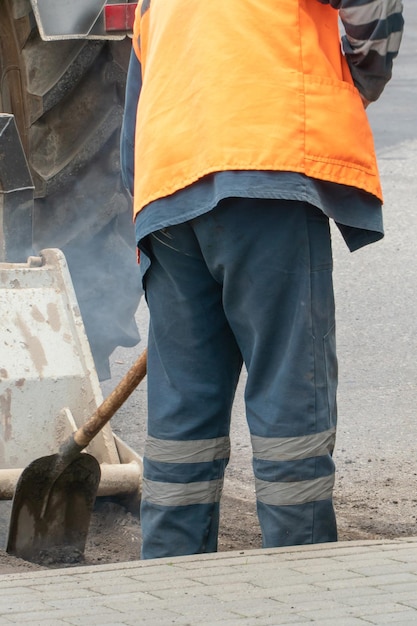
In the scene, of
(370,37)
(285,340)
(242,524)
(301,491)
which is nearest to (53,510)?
(242,524)

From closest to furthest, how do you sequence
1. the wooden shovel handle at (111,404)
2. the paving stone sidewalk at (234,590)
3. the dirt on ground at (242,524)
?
the paving stone sidewalk at (234,590) → the wooden shovel handle at (111,404) → the dirt on ground at (242,524)

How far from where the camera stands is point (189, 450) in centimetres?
287

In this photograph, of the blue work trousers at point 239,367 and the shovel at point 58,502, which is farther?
the shovel at point 58,502

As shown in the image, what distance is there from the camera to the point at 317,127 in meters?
2.60

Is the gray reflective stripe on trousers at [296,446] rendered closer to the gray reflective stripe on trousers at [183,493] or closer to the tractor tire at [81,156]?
the gray reflective stripe on trousers at [183,493]

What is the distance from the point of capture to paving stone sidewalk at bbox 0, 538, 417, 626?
2227 millimetres

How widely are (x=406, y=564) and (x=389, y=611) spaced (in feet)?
1.17

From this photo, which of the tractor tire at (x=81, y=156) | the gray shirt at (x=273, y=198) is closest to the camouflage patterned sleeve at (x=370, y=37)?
the gray shirt at (x=273, y=198)

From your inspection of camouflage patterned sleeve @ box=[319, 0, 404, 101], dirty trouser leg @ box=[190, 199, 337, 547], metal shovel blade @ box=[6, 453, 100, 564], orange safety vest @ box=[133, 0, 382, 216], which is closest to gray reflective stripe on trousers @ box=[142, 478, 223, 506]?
dirty trouser leg @ box=[190, 199, 337, 547]

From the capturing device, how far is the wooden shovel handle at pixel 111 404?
3158mm

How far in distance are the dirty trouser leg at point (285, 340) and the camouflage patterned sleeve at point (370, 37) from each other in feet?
0.97

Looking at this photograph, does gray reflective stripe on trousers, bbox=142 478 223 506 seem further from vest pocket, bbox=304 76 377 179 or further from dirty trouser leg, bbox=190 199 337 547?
vest pocket, bbox=304 76 377 179

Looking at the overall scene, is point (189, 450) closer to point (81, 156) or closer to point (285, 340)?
point (285, 340)

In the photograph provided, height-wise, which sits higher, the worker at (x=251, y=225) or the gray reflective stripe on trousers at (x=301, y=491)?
the worker at (x=251, y=225)
